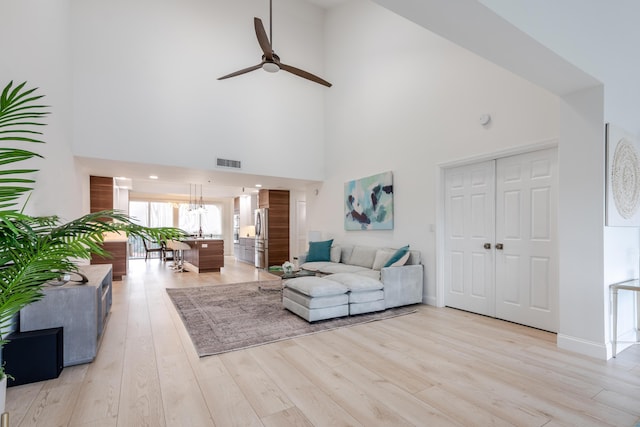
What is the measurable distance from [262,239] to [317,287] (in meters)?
5.31

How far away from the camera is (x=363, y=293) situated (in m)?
4.16

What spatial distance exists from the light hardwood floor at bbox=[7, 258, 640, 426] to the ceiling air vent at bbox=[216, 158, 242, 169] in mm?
3491

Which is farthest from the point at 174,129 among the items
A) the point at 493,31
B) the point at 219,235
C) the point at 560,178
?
the point at 219,235

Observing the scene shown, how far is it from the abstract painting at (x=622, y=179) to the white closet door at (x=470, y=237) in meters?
1.25

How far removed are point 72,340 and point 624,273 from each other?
513 centimetres

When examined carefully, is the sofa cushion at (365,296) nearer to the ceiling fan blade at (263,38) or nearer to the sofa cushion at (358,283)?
the sofa cushion at (358,283)

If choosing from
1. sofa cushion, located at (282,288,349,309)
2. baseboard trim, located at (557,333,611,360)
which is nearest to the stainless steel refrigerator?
sofa cushion, located at (282,288,349,309)

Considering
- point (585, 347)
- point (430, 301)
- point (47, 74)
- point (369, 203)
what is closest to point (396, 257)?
point (430, 301)

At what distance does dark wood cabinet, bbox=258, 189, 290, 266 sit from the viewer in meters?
8.83

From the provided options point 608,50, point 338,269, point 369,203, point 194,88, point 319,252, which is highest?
point 194,88

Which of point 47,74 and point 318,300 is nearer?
point 47,74

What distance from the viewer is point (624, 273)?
10.0 feet

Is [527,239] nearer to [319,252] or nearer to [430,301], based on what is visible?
[430,301]

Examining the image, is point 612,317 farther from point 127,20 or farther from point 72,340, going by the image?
point 127,20
